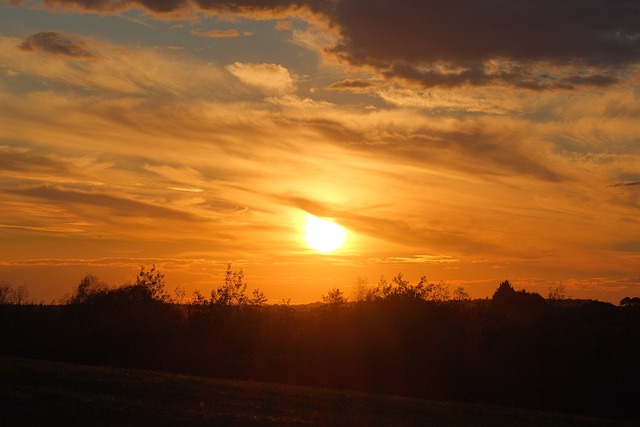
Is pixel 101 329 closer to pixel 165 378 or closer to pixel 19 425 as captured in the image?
pixel 165 378

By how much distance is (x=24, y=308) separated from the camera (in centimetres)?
5703

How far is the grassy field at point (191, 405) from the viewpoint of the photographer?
19250mm

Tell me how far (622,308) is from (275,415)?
50068 millimetres

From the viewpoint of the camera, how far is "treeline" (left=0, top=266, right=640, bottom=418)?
4553 cm

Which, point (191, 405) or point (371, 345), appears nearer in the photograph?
point (191, 405)

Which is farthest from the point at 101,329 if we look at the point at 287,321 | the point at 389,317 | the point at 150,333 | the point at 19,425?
the point at 19,425

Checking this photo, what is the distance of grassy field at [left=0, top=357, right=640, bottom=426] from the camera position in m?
19.2

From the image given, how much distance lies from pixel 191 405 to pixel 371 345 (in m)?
28.6

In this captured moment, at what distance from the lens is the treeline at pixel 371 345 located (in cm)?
4553

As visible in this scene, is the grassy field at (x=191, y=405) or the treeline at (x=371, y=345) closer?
the grassy field at (x=191, y=405)

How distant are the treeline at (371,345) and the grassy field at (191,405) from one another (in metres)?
16.6

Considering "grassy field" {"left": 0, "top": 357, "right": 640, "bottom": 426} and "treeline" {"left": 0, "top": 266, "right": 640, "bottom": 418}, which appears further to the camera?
"treeline" {"left": 0, "top": 266, "right": 640, "bottom": 418}

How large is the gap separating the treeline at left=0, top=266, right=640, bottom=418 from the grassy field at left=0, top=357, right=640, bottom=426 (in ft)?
54.5

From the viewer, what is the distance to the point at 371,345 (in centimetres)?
4981
